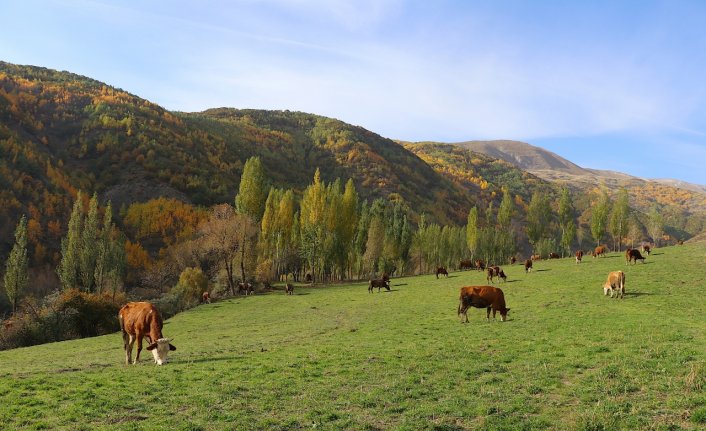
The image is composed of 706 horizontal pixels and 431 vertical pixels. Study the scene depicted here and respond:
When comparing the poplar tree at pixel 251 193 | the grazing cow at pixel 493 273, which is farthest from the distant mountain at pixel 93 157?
the grazing cow at pixel 493 273

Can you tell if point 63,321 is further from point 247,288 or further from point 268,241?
point 268,241

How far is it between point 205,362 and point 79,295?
27.7 metres

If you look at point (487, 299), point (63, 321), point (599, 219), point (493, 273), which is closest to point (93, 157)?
point (63, 321)

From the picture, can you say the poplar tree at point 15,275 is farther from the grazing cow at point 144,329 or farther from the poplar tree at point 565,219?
the poplar tree at point 565,219

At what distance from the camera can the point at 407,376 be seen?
44.6 feet

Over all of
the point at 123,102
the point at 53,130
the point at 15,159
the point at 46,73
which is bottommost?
the point at 15,159

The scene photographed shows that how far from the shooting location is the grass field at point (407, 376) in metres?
9.79

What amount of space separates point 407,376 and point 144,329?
37.3 ft

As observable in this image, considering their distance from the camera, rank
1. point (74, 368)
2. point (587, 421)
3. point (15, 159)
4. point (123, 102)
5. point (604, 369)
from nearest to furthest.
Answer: point (587, 421) < point (604, 369) < point (74, 368) < point (15, 159) < point (123, 102)

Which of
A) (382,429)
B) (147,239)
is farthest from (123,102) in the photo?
(382,429)

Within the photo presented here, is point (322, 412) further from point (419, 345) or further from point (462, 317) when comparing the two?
point (462, 317)

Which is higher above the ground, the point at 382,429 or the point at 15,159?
the point at 15,159

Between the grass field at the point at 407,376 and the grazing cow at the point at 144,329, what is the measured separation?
0.66 metres

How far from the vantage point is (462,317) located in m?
25.6
